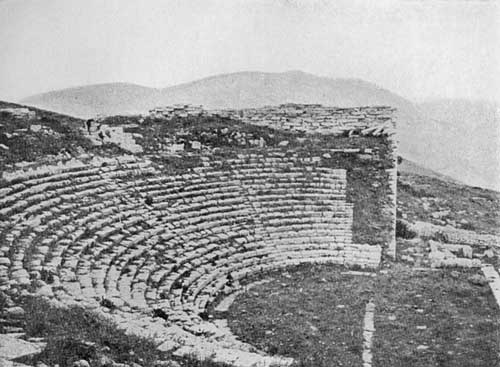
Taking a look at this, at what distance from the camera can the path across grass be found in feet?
28.3

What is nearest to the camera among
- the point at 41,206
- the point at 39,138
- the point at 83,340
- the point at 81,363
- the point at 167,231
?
the point at 81,363

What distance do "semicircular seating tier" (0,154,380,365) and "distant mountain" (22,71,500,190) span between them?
38.0 feet

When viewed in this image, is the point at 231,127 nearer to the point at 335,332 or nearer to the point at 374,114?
the point at 374,114

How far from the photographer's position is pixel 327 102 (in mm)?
30531

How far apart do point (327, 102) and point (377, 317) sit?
21.4 m

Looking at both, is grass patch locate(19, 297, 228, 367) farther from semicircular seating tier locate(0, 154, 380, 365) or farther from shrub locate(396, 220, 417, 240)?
shrub locate(396, 220, 417, 240)

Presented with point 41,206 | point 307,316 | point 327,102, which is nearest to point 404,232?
point 307,316

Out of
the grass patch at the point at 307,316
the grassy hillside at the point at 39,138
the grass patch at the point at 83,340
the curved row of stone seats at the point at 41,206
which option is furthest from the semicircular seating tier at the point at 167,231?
the grassy hillside at the point at 39,138

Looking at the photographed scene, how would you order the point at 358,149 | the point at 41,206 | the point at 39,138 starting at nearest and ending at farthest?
the point at 41,206 < the point at 39,138 < the point at 358,149

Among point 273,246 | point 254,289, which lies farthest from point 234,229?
point 254,289

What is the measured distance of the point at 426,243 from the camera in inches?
588

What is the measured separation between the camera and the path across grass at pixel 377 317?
8.62 meters

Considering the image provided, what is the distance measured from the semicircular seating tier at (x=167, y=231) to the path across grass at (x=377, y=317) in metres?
0.73

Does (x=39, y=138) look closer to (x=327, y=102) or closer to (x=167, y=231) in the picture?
(x=167, y=231)
